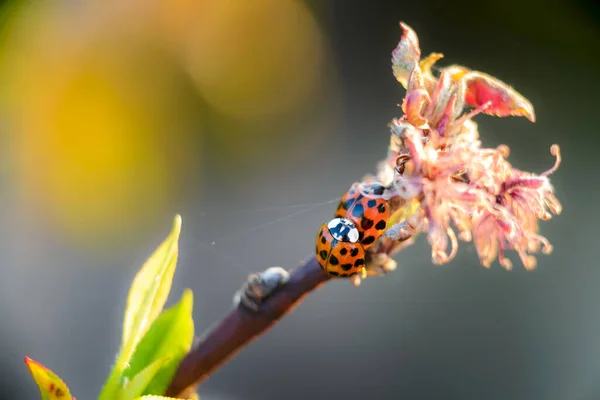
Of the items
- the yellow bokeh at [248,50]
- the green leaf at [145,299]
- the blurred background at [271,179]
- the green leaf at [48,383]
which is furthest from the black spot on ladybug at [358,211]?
the yellow bokeh at [248,50]

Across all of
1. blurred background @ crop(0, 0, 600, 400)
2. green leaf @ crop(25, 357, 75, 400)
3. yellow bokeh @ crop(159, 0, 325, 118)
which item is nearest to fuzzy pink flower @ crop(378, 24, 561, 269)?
green leaf @ crop(25, 357, 75, 400)

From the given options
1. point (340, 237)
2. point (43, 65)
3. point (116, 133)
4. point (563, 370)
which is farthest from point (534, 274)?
point (340, 237)

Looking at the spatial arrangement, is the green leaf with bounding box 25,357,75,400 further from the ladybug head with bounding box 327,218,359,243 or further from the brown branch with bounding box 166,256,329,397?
the ladybug head with bounding box 327,218,359,243

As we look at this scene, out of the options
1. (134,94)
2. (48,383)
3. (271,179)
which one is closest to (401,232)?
(48,383)

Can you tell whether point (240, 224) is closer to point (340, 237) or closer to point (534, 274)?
point (534, 274)

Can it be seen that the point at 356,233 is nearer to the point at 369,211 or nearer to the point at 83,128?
the point at 369,211

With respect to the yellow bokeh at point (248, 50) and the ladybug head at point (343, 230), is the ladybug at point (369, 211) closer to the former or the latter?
the ladybug head at point (343, 230)
